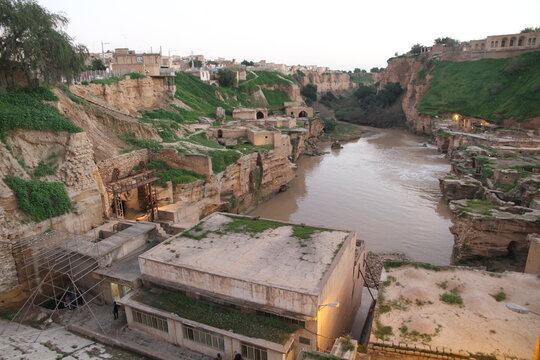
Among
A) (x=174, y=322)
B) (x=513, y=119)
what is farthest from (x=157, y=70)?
(x=513, y=119)

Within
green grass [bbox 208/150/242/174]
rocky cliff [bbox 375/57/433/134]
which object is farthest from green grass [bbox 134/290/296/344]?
rocky cliff [bbox 375/57/433/134]

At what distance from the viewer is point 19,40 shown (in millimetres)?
16234

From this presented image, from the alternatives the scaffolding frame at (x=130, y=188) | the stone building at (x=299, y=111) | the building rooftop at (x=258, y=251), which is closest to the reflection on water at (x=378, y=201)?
the scaffolding frame at (x=130, y=188)

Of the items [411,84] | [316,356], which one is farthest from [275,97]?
[316,356]

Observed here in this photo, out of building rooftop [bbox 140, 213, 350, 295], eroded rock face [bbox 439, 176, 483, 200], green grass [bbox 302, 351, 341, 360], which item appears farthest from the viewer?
eroded rock face [bbox 439, 176, 483, 200]

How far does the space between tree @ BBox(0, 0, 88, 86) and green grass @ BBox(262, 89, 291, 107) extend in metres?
43.1

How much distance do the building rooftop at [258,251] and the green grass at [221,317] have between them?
897 mm

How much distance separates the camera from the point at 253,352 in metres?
8.34

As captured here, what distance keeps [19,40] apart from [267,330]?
16.9 metres

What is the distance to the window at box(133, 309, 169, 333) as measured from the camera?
372 inches

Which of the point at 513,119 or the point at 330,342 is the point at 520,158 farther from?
the point at 330,342

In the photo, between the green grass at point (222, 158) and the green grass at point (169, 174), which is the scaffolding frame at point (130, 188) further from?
the green grass at point (222, 158)

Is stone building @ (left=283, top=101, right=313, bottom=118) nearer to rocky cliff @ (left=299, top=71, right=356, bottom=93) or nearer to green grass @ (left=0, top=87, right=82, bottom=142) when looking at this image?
rocky cliff @ (left=299, top=71, right=356, bottom=93)

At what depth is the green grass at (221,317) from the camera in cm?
841
